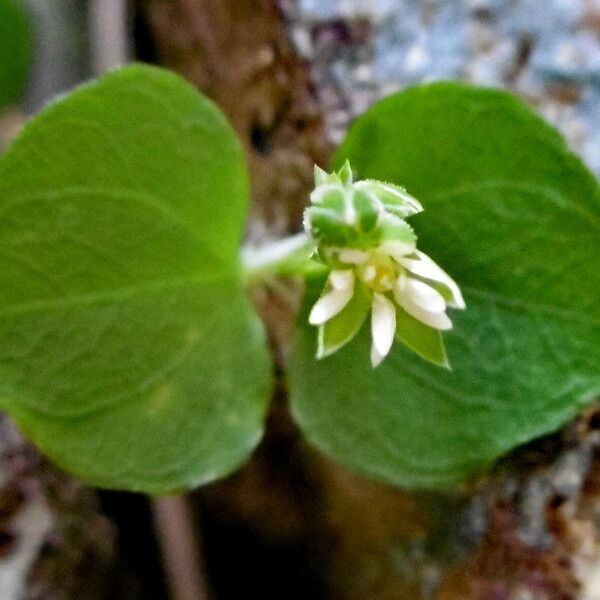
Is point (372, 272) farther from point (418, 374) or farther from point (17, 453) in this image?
point (17, 453)

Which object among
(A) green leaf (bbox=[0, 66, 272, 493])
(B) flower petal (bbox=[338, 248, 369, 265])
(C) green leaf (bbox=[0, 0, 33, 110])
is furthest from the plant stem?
(C) green leaf (bbox=[0, 0, 33, 110])

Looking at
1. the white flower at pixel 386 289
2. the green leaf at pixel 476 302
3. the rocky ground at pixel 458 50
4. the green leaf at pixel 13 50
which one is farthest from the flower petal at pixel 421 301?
the green leaf at pixel 13 50

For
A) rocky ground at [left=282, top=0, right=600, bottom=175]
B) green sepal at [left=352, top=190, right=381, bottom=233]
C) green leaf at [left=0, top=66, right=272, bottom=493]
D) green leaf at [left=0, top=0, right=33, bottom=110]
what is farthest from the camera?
green leaf at [left=0, top=0, right=33, bottom=110]

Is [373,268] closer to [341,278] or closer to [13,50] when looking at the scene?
[341,278]

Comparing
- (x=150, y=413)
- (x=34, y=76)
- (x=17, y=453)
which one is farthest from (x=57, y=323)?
(x=34, y=76)

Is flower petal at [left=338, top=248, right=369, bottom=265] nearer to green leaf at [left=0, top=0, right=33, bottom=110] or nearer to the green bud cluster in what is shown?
the green bud cluster

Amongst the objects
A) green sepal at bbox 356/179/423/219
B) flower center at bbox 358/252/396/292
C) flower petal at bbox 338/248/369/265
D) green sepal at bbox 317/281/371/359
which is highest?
green sepal at bbox 356/179/423/219
